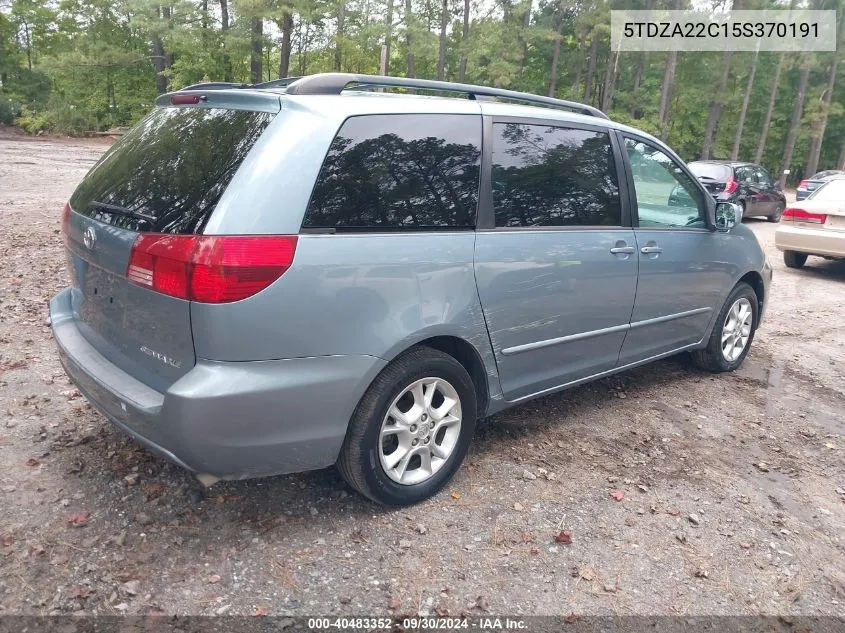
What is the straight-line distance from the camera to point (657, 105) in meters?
40.3

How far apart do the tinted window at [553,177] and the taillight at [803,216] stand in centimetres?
772

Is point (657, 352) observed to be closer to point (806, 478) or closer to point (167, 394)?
point (806, 478)

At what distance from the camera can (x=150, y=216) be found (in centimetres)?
261

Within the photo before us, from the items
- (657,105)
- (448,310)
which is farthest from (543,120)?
(657,105)

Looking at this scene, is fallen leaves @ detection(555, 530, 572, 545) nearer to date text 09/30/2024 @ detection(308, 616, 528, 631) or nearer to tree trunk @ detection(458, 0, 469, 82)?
date text 09/30/2024 @ detection(308, 616, 528, 631)

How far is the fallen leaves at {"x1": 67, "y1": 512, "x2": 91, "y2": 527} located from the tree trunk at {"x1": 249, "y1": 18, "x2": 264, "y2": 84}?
29.8m

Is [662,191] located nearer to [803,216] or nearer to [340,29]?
[803,216]

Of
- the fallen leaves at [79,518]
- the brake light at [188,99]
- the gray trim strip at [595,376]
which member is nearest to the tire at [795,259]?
the gray trim strip at [595,376]

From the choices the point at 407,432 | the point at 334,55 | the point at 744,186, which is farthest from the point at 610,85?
the point at 407,432

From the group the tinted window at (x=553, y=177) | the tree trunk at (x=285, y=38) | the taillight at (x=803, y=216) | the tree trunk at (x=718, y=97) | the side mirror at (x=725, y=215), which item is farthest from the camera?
the tree trunk at (x=718, y=97)

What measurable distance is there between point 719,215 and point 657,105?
39.5 m

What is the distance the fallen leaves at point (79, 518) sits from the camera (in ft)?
9.09

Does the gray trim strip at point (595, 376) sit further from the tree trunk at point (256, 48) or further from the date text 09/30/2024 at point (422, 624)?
the tree trunk at point (256, 48)

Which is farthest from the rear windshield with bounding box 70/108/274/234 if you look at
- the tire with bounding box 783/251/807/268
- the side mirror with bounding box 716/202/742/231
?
the tire with bounding box 783/251/807/268
